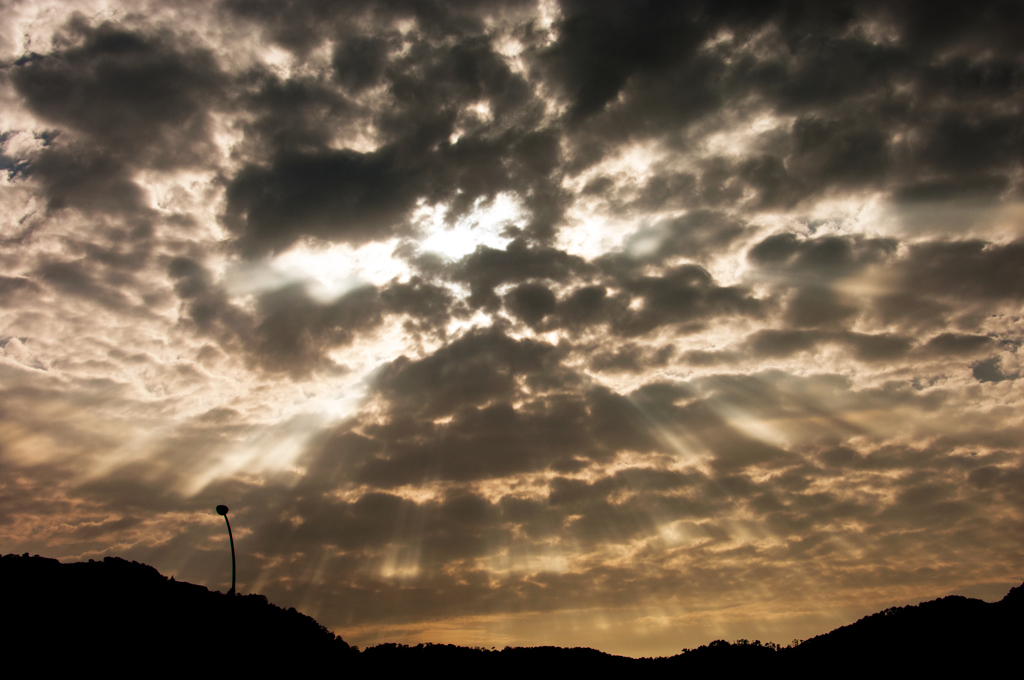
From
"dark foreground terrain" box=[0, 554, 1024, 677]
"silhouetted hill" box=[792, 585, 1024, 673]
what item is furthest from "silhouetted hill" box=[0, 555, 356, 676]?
"silhouetted hill" box=[792, 585, 1024, 673]

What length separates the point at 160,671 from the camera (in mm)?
31594

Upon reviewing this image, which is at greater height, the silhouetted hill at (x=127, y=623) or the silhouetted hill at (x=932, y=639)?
the silhouetted hill at (x=127, y=623)

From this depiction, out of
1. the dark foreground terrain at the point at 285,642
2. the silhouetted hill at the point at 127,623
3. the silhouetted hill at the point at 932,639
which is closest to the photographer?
the silhouetted hill at the point at 127,623

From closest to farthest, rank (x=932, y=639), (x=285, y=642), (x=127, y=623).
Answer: (x=127, y=623) → (x=285, y=642) → (x=932, y=639)

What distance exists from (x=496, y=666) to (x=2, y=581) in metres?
40.5

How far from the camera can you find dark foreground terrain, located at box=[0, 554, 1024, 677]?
30.1 metres

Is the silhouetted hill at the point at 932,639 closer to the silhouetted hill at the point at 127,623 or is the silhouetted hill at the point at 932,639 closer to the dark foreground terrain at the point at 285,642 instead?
the dark foreground terrain at the point at 285,642

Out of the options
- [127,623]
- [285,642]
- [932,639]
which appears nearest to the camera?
[127,623]

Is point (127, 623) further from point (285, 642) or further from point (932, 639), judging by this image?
point (932, 639)

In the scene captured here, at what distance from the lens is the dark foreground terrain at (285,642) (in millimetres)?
30078

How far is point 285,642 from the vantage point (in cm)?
4219

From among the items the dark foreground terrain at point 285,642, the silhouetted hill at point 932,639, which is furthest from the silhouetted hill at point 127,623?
the silhouetted hill at point 932,639

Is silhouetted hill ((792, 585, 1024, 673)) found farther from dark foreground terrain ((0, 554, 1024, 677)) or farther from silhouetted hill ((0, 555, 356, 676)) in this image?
silhouetted hill ((0, 555, 356, 676))

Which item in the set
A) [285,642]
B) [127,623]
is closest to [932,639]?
[285,642]
